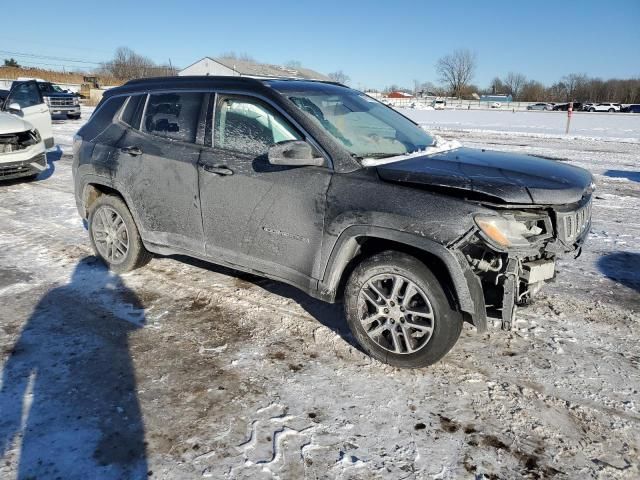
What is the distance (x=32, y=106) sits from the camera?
34.9 ft

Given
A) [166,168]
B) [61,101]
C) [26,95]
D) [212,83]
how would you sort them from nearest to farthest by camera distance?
[212,83] < [166,168] < [26,95] < [61,101]

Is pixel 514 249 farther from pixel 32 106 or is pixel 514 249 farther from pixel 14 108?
pixel 32 106

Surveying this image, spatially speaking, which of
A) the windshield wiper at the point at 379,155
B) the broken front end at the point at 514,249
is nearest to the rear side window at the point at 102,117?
the windshield wiper at the point at 379,155

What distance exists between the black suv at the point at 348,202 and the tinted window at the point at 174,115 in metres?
0.02

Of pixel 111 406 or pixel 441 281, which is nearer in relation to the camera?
pixel 111 406

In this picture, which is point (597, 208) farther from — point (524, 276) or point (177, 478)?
point (177, 478)

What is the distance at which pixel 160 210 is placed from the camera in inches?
170

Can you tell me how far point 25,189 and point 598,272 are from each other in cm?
911

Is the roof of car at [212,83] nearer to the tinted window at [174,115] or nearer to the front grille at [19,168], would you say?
the tinted window at [174,115]

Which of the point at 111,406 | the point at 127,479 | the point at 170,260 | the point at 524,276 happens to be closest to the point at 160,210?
the point at 170,260

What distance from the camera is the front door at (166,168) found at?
4.07 m

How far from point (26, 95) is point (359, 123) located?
10.3m

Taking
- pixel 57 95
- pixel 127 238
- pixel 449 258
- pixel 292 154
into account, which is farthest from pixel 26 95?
pixel 57 95

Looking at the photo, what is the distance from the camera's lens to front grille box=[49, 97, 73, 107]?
24.6 metres
